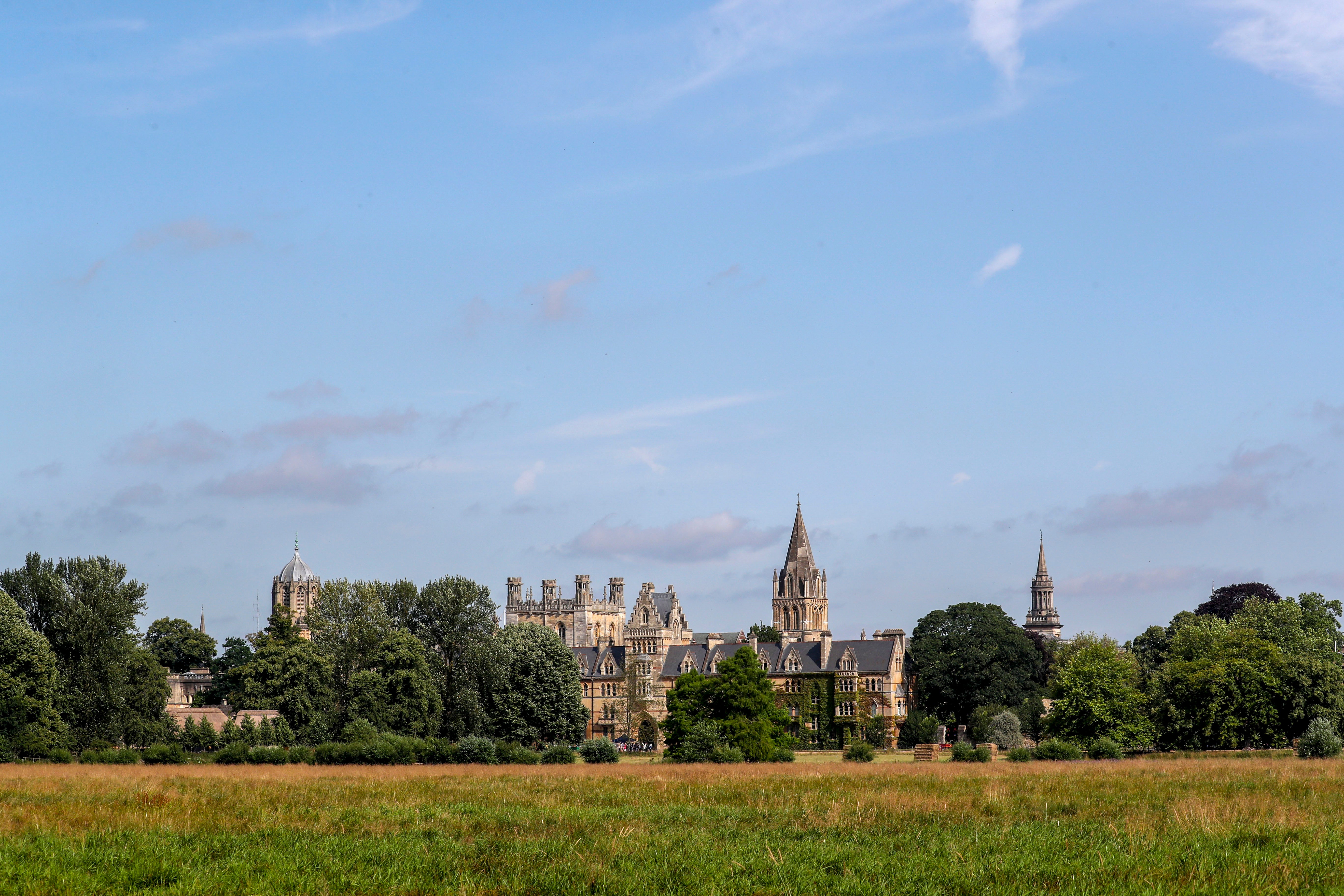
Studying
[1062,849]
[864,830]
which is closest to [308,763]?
[864,830]

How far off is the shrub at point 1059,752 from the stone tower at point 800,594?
303 ft

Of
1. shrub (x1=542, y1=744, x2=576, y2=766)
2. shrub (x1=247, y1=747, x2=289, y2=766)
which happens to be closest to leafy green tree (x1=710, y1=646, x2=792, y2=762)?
shrub (x1=542, y1=744, x2=576, y2=766)

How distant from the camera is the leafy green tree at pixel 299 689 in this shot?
72.3 m

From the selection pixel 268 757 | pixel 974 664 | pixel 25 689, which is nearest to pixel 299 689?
pixel 25 689

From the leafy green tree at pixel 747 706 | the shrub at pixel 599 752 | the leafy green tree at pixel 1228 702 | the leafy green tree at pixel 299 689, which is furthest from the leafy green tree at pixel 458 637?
the leafy green tree at pixel 1228 702

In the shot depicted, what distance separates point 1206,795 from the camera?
2902 centimetres

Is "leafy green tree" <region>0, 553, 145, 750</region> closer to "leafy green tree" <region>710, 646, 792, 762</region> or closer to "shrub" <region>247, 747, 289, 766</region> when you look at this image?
"shrub" <region>247, 747, 289, 766</region>

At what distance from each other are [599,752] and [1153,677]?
31591 millimetres

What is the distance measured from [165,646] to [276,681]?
255ft

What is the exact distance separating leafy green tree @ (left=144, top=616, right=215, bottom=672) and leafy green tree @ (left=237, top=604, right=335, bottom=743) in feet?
221

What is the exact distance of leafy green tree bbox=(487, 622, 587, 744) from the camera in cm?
7788

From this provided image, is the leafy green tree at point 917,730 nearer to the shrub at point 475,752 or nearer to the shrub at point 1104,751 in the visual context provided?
the shrub at point 1104,751

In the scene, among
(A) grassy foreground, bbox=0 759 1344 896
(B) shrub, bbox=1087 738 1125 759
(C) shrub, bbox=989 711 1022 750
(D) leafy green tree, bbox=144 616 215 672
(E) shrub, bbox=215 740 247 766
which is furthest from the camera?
(D) leafy green tree, bbox=144 616 215 672

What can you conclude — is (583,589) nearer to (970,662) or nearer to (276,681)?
(970,662)
